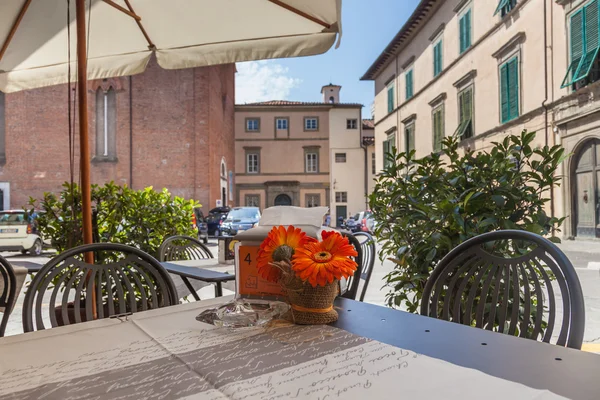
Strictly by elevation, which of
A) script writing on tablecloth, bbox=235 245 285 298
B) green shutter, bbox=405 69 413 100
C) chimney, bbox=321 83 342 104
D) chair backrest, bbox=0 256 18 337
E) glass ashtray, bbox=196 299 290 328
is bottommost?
chair backrest, bbox=0 256 18 337

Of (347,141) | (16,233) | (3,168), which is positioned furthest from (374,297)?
(347,141)

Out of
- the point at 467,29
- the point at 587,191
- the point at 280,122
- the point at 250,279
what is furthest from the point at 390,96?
the point at 250,279

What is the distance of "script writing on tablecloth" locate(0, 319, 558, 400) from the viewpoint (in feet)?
2.69

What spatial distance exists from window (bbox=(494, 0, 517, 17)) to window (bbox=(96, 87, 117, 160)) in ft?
56.3

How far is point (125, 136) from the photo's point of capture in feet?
71.3

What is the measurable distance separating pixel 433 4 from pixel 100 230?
1716cm

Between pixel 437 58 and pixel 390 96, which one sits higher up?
pixel 437 58

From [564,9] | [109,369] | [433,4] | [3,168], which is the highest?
[433,4]

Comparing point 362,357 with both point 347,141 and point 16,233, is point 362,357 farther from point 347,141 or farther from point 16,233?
point 347,141

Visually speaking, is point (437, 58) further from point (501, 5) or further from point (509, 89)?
point (509, 89)

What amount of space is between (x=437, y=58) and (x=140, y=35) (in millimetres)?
16549

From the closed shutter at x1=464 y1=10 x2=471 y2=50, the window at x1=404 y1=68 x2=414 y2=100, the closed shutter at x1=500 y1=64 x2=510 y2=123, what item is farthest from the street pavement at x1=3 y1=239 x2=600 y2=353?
the window at x1=404 y1=68 x2=414 y2=100

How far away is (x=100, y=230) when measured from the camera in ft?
11.9

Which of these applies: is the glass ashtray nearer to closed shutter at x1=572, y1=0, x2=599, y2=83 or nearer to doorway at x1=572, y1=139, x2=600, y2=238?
closed shutter at x1=572, y1=0, x2=599, y2=83
